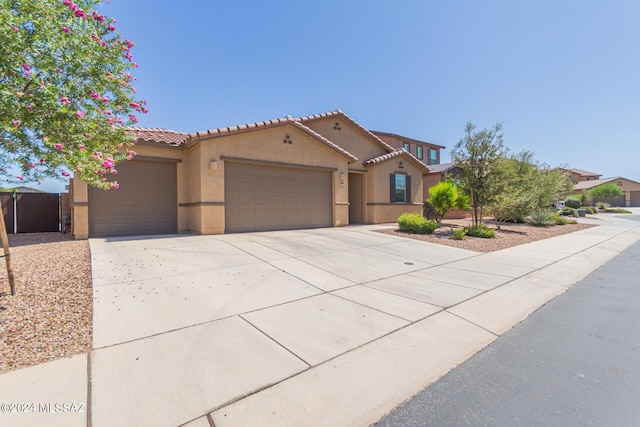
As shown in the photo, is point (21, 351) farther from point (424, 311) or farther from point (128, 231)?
point (128, 231)

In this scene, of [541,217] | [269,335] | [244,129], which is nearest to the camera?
[269,335]

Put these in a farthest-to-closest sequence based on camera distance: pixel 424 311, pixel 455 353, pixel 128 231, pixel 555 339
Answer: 1. pixel 128 231
2. pixel 424 311
3. pixel 555 339
4. pixel 455 353

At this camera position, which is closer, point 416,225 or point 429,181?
point 416,225

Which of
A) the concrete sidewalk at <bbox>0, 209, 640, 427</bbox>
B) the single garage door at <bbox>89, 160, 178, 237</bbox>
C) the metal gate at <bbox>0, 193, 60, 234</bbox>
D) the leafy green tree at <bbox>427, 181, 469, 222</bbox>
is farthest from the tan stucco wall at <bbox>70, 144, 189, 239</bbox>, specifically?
the leafy green tree at <bbox>427, 181, 469, 222</bbox>

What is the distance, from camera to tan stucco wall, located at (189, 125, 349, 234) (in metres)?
10.3

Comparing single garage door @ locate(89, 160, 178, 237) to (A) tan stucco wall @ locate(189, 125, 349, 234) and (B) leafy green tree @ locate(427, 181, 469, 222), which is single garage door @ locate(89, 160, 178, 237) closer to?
(A) tan stucco wall @ locate(189, 125, 349, 234)

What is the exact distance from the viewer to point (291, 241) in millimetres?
9461

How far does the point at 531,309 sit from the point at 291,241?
6.41 metres

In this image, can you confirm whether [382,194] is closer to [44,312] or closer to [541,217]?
[541,217]

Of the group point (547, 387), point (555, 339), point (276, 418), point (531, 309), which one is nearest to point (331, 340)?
point (276, 418)

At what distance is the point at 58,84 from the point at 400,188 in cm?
1536

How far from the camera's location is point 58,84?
164 inches

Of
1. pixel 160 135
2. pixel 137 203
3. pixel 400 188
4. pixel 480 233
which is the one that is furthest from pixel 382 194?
pixel 137 203

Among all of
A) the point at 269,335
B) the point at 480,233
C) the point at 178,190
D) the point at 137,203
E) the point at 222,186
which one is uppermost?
the point at 222,186
